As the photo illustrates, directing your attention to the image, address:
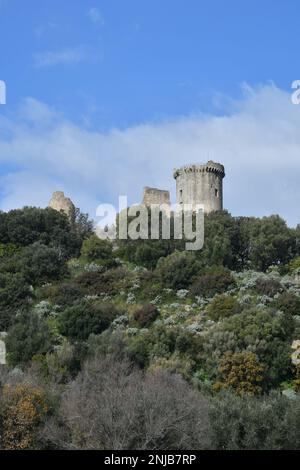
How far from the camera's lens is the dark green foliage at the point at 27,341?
38.6m

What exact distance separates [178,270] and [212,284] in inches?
125

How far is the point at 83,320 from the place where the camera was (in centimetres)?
4353

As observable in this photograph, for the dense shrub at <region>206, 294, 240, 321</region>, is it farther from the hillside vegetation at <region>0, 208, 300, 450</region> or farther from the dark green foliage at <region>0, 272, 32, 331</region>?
the dark green foliage at <region>0, 272, 32, 331</region>

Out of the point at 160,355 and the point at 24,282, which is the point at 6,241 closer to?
the point at 24,282

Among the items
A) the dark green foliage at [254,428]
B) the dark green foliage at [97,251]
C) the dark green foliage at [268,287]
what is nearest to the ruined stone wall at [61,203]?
the dark green foliage at [97,251]

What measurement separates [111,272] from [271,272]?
1015 centimetres

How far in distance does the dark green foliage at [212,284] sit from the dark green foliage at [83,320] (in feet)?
19.6

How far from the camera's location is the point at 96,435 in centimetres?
2461

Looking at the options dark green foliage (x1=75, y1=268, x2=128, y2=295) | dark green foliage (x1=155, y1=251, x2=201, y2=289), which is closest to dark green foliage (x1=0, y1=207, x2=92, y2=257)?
dark green foliage (x1=75, y1=268, x2=128, y2=295)

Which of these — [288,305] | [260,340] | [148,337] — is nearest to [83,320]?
[148,337]

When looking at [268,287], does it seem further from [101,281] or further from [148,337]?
[148,337]

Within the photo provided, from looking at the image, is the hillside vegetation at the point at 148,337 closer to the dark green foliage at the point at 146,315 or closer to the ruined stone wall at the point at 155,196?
the dark green foliage at the point at 146,315

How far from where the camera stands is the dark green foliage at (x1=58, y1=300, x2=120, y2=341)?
141 feet

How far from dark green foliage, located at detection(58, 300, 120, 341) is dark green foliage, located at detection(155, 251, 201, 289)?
677 centimetres
